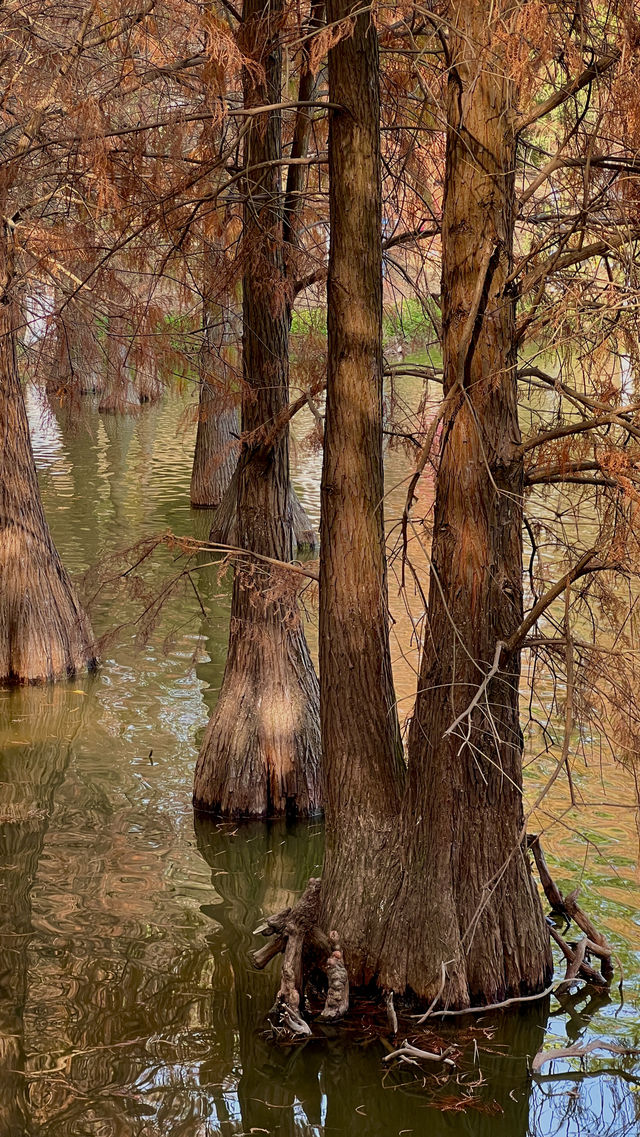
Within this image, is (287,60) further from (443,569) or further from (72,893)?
(72,893)

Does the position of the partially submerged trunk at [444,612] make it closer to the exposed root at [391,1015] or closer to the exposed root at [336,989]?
the exposed root at [391,1015]

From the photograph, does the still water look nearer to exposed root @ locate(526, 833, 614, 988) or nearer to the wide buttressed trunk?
exposed root @ locate(526, 833, 614, 988)

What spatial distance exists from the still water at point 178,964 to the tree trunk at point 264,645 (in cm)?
30

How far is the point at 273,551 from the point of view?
859 centimetres

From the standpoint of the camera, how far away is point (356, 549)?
6.30 metres

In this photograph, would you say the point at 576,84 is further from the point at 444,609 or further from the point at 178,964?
the point at 178,964

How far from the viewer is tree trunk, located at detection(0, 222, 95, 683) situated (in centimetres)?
1113

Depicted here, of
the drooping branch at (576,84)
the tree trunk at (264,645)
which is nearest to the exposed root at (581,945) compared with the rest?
the tree trunk at (264,645)

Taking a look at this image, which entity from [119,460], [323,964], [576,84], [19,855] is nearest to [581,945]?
[323,964]

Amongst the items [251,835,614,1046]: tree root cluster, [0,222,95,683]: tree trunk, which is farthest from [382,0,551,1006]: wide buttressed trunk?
[0,222,95,683]: tree trunk

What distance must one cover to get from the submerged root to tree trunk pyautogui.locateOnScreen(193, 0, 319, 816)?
226cm

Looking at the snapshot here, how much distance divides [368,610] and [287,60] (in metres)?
5.85

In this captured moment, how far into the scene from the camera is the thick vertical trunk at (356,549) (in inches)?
244

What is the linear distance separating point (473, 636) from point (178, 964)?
2656 mm
